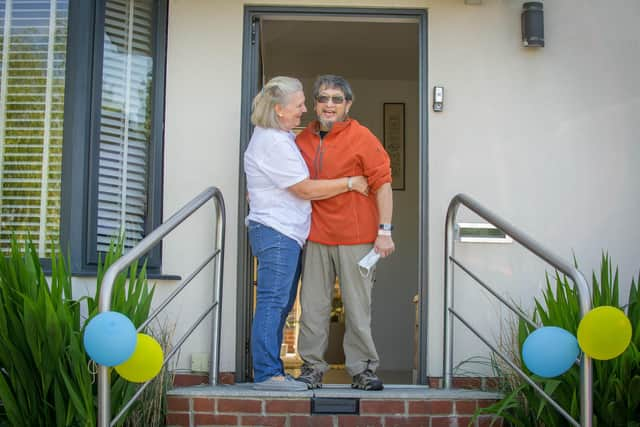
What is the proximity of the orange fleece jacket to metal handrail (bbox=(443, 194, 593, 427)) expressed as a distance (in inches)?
16.4

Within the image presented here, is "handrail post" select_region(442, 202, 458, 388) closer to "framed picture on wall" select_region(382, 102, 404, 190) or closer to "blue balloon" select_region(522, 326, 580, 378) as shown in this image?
"blue balloon" select_region(522, 326, 580, 378)

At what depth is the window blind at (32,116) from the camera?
4.21m

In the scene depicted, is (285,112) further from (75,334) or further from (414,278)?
(414,278)

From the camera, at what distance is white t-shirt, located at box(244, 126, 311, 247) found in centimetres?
376

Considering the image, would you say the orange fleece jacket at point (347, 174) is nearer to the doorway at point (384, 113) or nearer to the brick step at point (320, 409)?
the brick step at point (320, 409)

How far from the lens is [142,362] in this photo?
2.82 metres

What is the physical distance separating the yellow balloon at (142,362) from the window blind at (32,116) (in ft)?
5.01

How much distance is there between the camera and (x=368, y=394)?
12.0ft

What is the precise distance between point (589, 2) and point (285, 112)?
1.80m

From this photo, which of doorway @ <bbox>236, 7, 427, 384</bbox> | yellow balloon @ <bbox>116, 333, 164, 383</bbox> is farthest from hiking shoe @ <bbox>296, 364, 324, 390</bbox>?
doorway @ <bbox>236, 7, 427, 384</bbox>

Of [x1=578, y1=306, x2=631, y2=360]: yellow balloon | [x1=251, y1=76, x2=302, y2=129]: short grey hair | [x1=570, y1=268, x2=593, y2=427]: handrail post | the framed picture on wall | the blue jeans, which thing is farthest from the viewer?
the framed picture on wall

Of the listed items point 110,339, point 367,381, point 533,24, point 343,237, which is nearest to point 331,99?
point 343,237

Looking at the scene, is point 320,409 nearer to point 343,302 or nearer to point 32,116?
point 343,302

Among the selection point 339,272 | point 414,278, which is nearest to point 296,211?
point 339,272
